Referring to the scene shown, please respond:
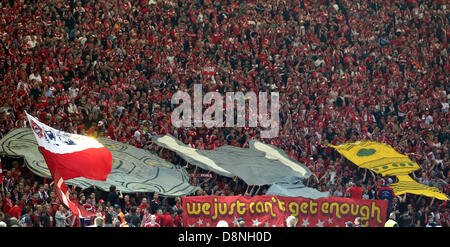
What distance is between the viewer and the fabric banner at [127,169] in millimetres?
13797

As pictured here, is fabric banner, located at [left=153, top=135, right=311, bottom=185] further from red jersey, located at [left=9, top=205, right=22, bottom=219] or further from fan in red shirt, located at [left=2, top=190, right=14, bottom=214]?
red jersey, located at [left=9, top=205, right=22, bottom=219]

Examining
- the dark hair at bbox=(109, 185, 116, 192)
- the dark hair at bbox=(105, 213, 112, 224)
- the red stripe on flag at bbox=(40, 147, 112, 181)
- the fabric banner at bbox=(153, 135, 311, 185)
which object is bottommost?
the fabric banner at bbox=(153, 135, 311, 185)

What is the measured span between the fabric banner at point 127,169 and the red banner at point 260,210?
1437 mm

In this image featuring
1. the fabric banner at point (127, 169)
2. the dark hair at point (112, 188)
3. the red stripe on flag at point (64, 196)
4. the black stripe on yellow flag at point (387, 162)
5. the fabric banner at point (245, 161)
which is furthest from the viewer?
the black stripe on yellow flag at point (387, 162)

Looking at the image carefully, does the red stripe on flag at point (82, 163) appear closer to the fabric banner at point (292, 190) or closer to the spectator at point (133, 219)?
the spectator at point (133, 219)

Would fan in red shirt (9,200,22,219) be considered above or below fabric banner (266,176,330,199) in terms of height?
above

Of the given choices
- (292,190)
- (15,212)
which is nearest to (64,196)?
(15,212)

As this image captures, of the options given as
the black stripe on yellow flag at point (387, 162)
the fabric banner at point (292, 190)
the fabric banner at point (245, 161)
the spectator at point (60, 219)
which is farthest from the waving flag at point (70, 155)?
the black stripe on yellow flag at point (387, 162)

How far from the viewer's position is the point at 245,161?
56.5 ft

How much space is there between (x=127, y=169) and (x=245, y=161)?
11.5 feet

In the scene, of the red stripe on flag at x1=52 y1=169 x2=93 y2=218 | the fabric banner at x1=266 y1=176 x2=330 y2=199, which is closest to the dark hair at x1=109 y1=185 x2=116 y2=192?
the red stripe on flag at x1=52 y1=169 x2=93 y2=218

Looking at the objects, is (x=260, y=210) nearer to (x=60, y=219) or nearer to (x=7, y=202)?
(x=60, y=219)

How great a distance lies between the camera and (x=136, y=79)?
19062 mm

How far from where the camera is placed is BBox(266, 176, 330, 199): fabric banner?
51.3 feet
